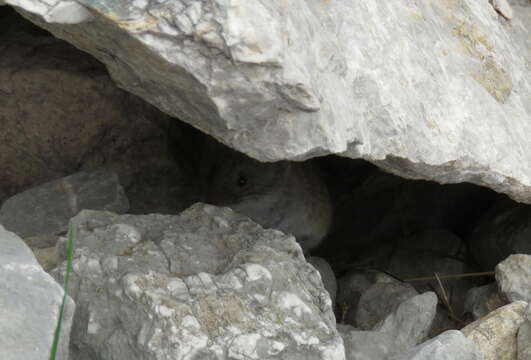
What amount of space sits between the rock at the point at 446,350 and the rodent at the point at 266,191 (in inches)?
25.8

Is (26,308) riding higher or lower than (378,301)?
higher

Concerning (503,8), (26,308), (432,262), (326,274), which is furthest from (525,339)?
(26,308)

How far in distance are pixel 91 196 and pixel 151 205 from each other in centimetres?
27

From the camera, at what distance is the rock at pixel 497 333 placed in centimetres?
175

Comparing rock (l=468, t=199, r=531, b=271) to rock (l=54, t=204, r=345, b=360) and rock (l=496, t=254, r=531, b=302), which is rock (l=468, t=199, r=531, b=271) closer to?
rock (l=496, t=254, r=531, b=302)

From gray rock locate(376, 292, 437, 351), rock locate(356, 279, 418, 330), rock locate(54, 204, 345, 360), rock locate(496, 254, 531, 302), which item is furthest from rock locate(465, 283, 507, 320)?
rock locate(54, 204, 345, 360)

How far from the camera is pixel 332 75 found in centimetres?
145

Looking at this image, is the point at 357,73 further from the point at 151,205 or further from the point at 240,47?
the point at 151,205

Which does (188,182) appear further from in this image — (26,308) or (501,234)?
(26,308)

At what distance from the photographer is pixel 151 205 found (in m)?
2.15

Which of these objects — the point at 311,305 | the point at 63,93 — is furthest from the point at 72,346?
the point at 63,93

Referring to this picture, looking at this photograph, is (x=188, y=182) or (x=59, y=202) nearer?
(x=59, y=202)

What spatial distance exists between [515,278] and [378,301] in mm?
357

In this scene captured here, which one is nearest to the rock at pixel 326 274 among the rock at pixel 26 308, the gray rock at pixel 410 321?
the gray rock at pixel 410 321
